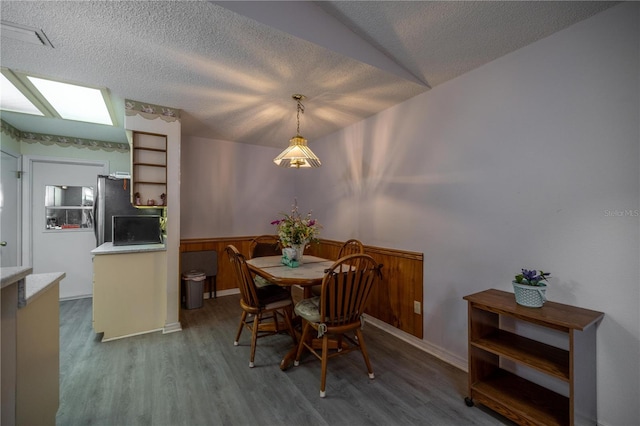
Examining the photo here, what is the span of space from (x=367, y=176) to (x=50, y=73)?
300 cm

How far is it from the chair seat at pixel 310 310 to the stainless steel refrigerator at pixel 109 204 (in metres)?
2.50

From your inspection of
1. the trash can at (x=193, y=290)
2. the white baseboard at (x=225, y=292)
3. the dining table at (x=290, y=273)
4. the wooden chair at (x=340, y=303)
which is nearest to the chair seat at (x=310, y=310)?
the wooden chair at (x=340, y=303)

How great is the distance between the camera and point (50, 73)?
215 centimetres

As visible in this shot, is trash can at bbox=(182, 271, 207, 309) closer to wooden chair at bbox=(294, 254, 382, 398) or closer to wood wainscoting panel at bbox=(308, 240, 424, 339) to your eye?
wooden chair at bbox=(294, 254, 382, 398)

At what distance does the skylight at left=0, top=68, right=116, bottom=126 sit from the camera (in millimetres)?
2301

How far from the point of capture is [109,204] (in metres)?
3.48

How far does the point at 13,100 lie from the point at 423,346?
463 cm

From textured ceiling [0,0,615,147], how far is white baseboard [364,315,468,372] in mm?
2350

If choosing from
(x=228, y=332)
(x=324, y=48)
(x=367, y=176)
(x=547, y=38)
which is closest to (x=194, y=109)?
(x=324, y=48)

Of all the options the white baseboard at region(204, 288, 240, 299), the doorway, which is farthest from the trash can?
the doorway

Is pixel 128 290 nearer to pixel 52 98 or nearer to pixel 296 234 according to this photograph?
pixel 296 234

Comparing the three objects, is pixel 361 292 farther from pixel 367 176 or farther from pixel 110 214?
pixel 110 214

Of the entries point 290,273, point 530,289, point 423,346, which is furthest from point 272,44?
point 423,346

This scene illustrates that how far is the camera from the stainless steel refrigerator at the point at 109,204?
11.3 feet
